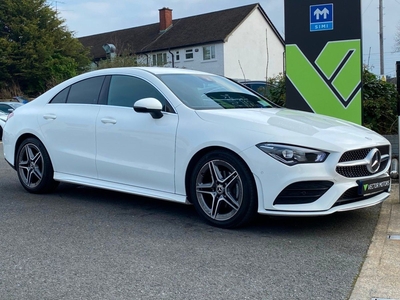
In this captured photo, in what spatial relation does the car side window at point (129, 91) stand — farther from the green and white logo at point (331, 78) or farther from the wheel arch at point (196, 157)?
the green and white logo at point (331, 78)

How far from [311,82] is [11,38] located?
39.0 m

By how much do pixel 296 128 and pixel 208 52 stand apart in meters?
36.0

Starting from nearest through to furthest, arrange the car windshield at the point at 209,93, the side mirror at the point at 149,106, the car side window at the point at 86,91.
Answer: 1. the side mirror at the point at 149,106
2. the car windshield at the point at 209,93
3. the car side window at the point at 86,91

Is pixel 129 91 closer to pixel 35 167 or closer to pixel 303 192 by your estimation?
pixel 35 167

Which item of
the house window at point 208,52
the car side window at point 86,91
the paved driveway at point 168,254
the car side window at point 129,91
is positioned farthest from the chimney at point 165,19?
the paved driveway at point 168,254

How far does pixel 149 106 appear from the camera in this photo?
5.26 meters

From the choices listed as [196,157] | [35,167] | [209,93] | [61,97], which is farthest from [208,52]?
[196,157]

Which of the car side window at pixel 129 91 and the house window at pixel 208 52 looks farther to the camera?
the house window at pixel 208 52

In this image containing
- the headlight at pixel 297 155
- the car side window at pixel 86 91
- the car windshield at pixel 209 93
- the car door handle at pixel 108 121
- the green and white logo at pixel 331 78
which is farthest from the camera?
the green and white logo at pixel 331 78

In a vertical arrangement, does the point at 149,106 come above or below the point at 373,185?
above

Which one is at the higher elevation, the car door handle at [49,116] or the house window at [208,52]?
the house window at [208,52]

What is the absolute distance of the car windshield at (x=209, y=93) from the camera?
5.49m

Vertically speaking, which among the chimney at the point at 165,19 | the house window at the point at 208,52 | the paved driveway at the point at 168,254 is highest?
the chimney at the point at 165,19

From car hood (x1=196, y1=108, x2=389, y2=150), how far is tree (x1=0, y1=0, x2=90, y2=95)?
36.5 m
